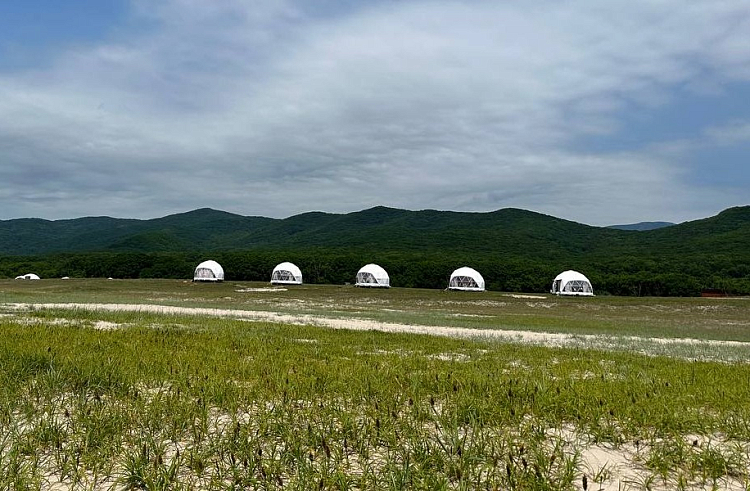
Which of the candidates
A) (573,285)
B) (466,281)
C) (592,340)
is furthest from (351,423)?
(573,285)

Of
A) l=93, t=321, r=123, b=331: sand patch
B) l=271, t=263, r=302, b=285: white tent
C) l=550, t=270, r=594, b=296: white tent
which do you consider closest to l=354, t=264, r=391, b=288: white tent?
l=271, t=263, r=302, b=285: white tent

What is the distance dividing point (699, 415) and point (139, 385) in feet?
28.3

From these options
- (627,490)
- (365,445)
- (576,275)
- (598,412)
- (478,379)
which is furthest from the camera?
(576,275)

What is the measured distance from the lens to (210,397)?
7.39 meters

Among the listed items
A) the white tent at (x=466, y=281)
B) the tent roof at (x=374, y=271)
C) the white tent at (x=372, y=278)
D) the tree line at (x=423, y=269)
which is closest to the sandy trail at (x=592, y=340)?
the white tent at (x=466, y=281)

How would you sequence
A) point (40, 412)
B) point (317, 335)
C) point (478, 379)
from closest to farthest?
point (40, 412) < point (478, 379) < point (317, 335)

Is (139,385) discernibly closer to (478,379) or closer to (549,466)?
(478,379)

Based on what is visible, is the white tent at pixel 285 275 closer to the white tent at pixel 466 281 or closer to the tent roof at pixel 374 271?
the tent roof at pixel 374 271

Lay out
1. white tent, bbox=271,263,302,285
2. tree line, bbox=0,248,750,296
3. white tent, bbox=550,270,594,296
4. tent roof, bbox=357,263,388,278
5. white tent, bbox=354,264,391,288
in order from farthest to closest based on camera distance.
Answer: tree line, bbox=0,248,750,296
white tent, bbox=271,263,302,285
tent roof, bbox=357,263,388,278
white tent, bbox=354,264,391,288
white tent, bbox=550,270,594,296

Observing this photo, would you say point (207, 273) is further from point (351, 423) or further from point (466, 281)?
point (351, 423)

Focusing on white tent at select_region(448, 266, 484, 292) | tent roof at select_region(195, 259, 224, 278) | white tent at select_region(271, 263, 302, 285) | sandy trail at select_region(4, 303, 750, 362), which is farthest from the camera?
tent roof at select_region(195, 259, 224, 278)

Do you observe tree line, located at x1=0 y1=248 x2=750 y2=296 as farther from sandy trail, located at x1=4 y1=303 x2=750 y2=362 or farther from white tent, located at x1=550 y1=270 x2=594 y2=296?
sandy trail, located at x1=4 y1=303 x2=750 y2=362

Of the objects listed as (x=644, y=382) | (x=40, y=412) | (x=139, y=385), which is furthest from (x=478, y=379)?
(x=40, y=412)

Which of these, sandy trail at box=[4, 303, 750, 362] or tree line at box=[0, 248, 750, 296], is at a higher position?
tree line at box=[0, 248, 750, 296]
